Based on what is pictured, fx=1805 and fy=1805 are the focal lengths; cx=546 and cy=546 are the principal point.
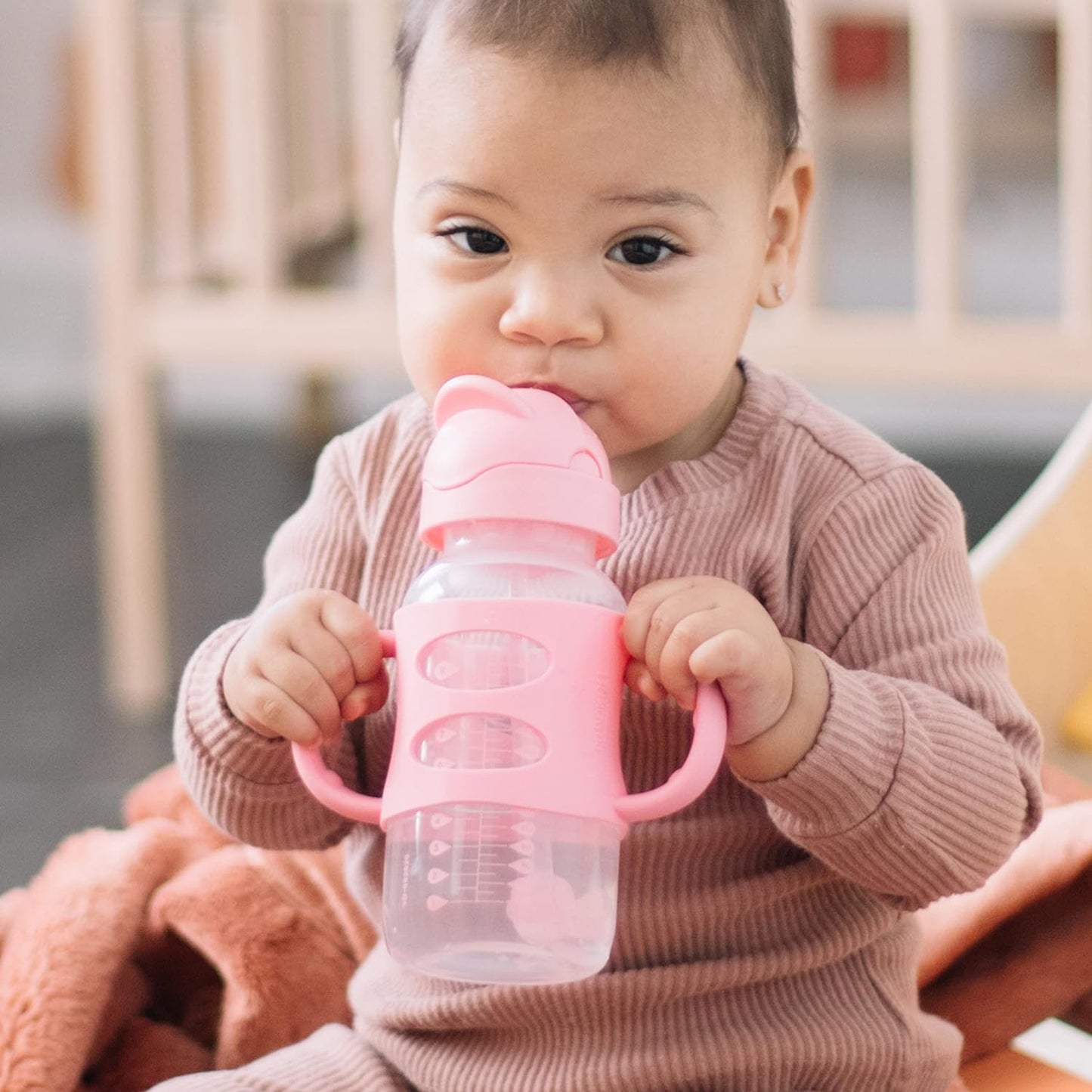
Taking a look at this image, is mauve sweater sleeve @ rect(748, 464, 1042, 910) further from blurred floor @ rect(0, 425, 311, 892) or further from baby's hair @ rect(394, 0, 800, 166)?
blurred floor @ rect(0, 425, 311, 892)

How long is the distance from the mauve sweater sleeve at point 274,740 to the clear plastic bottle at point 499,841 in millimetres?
128

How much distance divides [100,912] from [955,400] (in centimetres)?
250

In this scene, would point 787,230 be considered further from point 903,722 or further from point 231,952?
point 231,952

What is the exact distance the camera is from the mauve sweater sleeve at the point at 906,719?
663 millimetres

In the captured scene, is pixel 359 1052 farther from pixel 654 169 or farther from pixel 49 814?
pixel 49 814

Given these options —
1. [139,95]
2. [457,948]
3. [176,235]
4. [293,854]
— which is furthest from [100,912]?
[176,235]

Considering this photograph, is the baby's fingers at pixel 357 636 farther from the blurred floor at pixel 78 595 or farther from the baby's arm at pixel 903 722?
the blurred floor at pixel 78 595

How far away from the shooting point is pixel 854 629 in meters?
0.72

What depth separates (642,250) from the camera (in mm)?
679

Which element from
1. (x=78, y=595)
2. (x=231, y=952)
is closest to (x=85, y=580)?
(x=78, y=595)

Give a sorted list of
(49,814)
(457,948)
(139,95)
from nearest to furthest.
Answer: (457,948) → (49,814) → (139,95)

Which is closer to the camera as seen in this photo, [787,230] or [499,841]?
[499,841]

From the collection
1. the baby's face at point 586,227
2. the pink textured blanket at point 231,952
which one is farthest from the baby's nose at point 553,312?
the pink textured blanket at point 231,952

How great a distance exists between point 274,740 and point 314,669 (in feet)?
0.25
